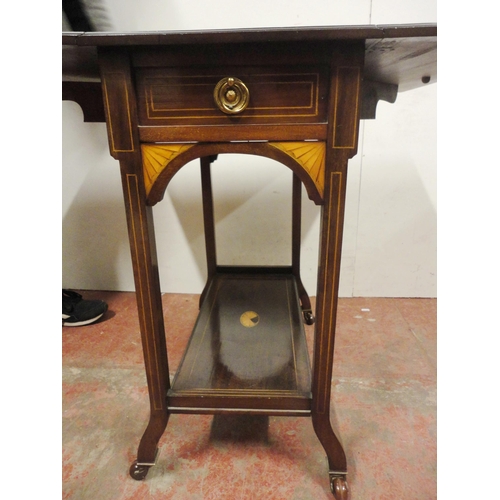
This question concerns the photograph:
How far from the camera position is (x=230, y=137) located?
0.74 metres

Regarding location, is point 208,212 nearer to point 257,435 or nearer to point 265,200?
point 265,200

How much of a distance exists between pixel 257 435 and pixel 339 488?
0.90 feet

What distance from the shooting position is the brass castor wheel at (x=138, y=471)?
0.94 m

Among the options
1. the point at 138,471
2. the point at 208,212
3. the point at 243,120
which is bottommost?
the point at 138,471

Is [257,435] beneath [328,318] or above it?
beneath

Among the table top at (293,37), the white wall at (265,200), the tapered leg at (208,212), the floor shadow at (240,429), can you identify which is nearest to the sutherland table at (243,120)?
the table top at (293,37)

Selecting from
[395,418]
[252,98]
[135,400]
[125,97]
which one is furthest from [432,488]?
[125,97]

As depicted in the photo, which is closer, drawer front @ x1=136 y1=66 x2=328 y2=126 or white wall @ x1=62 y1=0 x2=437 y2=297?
drawer front @ x1=136 y1=66 x2=328 y2=126

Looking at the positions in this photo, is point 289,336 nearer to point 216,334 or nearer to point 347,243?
point 216,334

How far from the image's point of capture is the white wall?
5.07 ft

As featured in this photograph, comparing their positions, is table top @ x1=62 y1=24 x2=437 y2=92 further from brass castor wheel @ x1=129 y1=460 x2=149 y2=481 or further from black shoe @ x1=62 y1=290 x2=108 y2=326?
Answer: black shoe @ x1=62 y1=290 x2=108 y2=326

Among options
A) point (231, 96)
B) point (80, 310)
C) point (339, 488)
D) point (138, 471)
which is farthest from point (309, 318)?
point (231, 96)

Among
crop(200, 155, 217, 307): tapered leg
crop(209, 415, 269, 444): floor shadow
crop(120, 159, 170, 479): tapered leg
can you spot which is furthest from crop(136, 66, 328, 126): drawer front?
crop(209, 415, 269, 444): floor shadow

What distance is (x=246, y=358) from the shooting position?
108 centimetres
